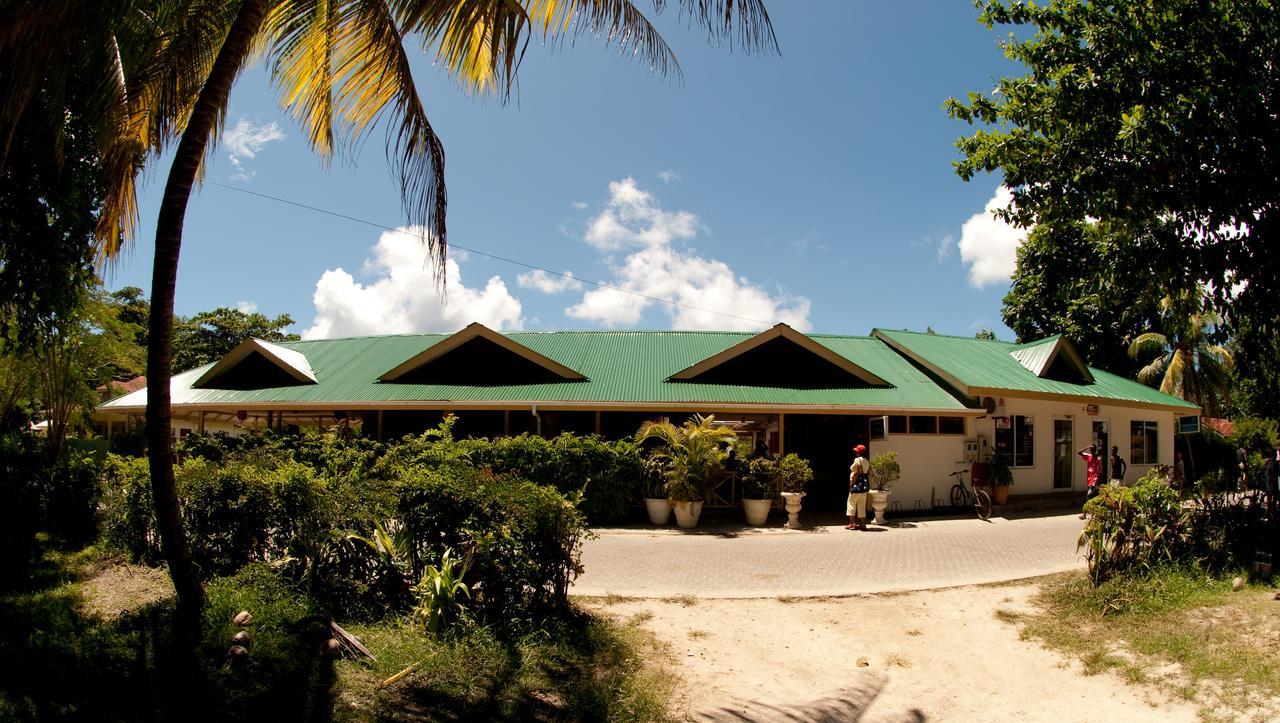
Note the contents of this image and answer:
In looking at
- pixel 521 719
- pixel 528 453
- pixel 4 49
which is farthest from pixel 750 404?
pixel 4 49

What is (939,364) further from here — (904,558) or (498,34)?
(498,34)

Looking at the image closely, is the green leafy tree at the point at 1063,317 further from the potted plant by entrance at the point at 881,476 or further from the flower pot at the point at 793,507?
the flower pot at the point at 793,507

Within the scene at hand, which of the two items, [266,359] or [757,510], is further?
[266,359]

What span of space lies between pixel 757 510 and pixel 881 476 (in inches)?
112

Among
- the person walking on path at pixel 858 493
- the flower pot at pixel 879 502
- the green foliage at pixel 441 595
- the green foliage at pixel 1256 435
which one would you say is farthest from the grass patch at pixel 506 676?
the green foliage at pixel 1256 435

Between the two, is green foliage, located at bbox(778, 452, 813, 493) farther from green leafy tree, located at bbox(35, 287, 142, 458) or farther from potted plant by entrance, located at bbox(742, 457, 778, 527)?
green leafy tree, located at bbox(35, 287, 142, 458)

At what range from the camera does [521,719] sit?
4598 mm

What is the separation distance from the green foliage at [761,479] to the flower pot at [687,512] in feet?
4.08

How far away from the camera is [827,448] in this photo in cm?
2002

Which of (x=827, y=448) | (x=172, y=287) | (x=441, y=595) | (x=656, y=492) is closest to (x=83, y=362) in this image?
(x=656, y=492)

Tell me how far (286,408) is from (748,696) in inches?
652

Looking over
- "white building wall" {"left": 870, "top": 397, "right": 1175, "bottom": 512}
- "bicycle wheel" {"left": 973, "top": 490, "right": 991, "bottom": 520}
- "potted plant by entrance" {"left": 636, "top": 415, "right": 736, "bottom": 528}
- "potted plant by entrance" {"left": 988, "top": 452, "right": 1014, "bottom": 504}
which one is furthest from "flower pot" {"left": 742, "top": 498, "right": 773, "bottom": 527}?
"potted plant by entrance" {"left": 988, "top": 452, "right": 1014, "bottom": 504}

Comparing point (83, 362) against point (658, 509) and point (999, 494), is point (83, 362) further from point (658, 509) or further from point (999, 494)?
point (999, 494)

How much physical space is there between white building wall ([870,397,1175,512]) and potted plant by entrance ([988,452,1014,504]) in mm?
766
